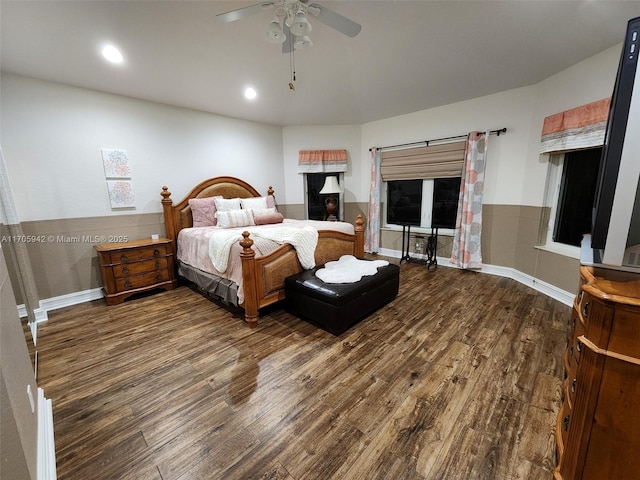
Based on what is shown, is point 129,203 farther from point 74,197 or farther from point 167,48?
point 167,48

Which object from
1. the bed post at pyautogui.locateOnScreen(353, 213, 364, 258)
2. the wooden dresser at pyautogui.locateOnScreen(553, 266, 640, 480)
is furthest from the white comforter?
the wooden dresser at pyautogui.locateOnScreen(553, 266, 640, 480)

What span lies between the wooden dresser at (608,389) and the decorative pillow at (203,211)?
4.01 meters

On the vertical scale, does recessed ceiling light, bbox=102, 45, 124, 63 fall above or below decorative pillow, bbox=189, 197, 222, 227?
above

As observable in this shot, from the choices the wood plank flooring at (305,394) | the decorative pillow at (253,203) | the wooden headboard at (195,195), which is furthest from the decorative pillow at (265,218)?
the wood plank flooring at (305,394)

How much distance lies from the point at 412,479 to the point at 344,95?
4.11m

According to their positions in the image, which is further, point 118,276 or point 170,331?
point 118,276

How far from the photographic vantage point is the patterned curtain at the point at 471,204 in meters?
3.84

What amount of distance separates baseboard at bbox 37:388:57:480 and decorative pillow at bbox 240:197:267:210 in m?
3.08

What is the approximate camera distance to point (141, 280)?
10.9 feet

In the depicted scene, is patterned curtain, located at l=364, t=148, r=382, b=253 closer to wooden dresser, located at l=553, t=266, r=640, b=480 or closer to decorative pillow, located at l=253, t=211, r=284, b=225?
decorative pillow, located at l=253, t=211, r=284, b=225

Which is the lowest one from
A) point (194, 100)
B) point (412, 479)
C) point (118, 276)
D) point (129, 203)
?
point (412, 479)

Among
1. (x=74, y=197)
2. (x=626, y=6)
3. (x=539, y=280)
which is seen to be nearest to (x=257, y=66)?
(x=74, y=197)

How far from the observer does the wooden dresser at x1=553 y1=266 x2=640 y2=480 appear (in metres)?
0.84

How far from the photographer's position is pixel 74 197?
3131 mm
